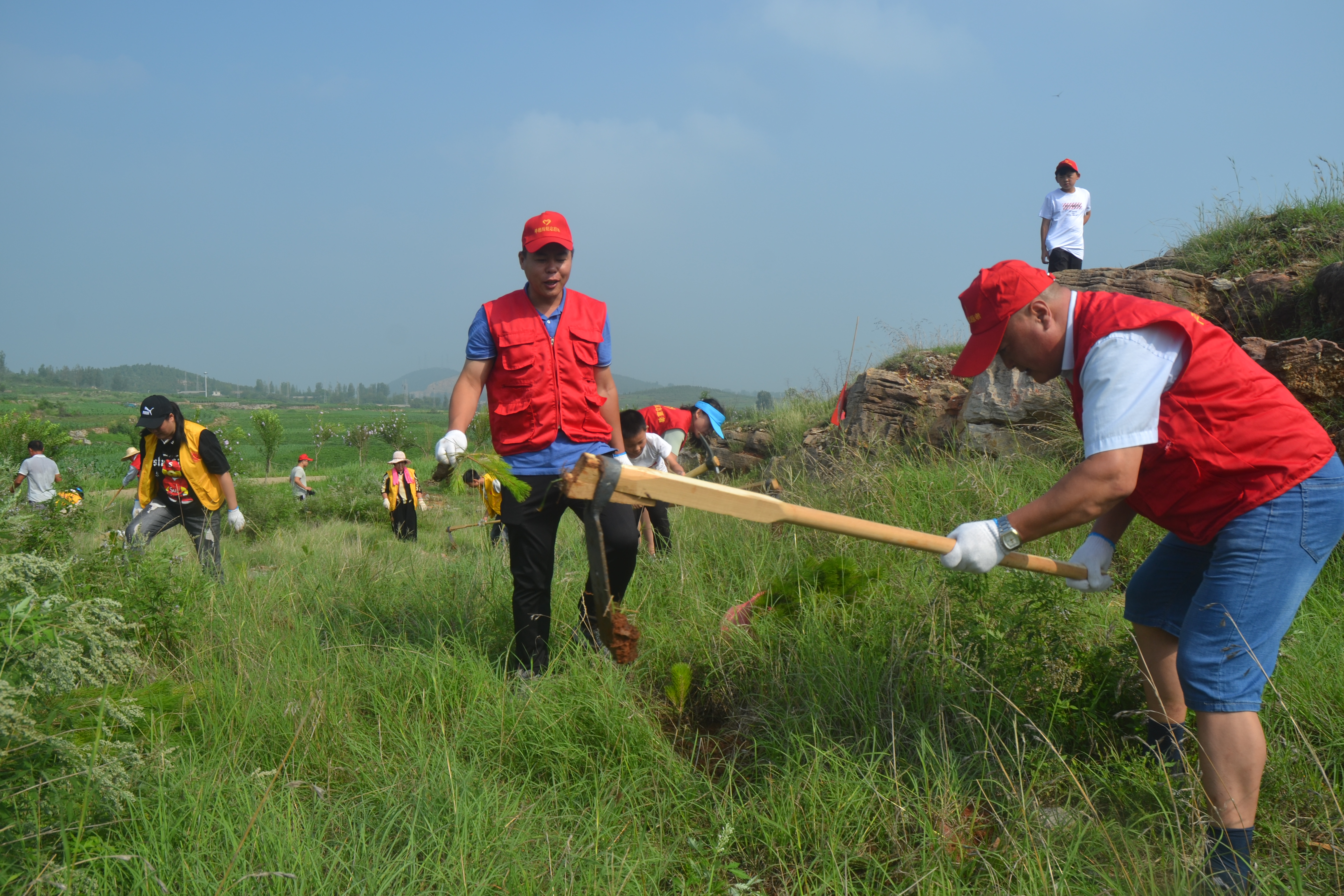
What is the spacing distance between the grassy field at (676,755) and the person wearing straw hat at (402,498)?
5935 mm

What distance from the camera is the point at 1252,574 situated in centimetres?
191

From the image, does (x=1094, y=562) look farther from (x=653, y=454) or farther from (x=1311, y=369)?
(x=653, y=454)

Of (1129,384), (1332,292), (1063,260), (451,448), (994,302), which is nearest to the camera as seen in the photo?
(1129,384)

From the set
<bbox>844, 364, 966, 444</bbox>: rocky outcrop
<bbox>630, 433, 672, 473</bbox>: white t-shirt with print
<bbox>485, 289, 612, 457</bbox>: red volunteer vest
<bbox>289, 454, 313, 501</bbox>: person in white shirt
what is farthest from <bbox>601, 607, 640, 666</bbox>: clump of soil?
<bbox>289, 454, 313, 501</bbox>: person in white shirt

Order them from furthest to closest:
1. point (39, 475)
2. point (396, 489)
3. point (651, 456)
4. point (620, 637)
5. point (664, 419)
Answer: point (39, 475) → point (396, 489) → point (664, 419) → point (651, 456) → point (620, 637)

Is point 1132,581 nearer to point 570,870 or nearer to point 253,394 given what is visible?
point 570,870

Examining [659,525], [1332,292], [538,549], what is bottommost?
[659,525]

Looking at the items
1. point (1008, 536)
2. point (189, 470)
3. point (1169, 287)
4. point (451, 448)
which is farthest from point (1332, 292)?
point (189, 470)

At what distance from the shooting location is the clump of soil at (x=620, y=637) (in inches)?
101

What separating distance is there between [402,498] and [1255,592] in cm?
950

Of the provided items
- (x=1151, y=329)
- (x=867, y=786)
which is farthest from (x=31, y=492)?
(x=1151, y=329)

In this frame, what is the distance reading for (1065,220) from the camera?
8156 mm

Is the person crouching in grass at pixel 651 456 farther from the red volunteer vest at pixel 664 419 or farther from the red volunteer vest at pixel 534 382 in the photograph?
the red volunteer vest at pixel 534 382

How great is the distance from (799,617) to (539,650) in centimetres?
113
